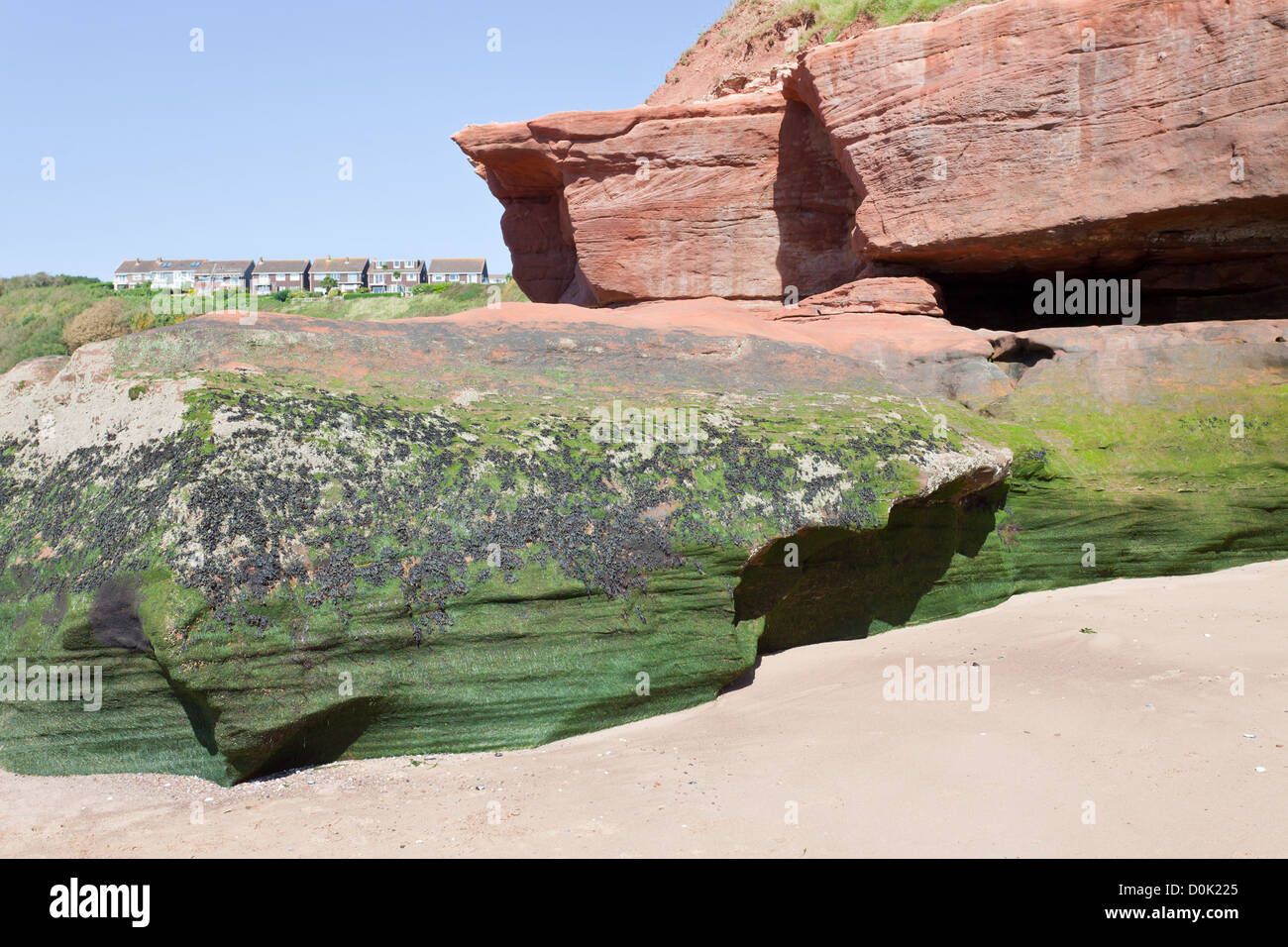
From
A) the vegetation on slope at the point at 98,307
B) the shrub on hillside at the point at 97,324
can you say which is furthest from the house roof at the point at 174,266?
the shrub on hillside at the point at 97,324

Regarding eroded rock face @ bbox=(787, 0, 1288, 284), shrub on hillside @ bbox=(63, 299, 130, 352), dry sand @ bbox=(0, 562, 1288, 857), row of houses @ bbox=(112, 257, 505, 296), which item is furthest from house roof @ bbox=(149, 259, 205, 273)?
dry sand @ bbox=(0, 562, 1288, 857)

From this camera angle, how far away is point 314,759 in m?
5.35

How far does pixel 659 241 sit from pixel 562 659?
31.3ft

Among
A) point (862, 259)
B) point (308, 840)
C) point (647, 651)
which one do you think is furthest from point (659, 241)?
point (308, 840)

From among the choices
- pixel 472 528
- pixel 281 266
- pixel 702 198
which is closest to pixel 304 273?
pixel 281 266

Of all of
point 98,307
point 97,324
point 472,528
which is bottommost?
point 472,528

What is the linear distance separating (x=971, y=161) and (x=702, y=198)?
13.4ft

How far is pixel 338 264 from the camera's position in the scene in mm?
83562

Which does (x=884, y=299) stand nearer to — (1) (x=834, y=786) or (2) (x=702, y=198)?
(2) (x=702, y=198)

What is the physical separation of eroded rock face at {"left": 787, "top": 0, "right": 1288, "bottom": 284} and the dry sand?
589 centimetres

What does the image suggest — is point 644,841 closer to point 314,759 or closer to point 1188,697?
point 314,759

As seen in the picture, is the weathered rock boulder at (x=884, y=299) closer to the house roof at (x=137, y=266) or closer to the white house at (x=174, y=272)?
the white house at (x=174, y=272)

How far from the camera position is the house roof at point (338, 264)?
8181cm

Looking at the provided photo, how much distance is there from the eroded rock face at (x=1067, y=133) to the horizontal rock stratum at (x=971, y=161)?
0.07 ft
